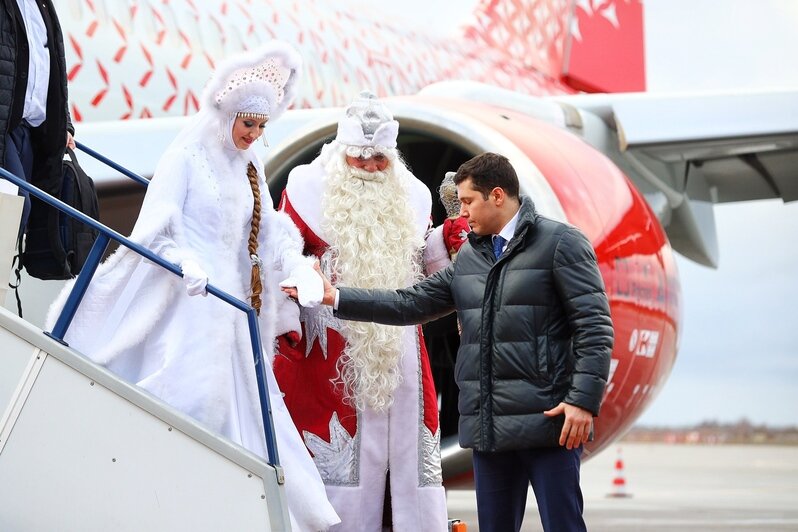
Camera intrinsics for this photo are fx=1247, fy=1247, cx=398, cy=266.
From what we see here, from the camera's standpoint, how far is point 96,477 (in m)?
2.40

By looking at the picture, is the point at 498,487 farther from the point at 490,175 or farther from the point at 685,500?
the point at 685,500

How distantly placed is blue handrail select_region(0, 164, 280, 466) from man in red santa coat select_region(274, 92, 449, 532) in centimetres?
59

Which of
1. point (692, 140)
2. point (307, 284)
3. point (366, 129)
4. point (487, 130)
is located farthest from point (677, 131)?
point (307, 284)

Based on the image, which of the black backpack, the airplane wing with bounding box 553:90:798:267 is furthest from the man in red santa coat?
the airplane wing with bounding box 553:90:798:267

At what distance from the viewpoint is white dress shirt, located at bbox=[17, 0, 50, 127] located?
2.91m

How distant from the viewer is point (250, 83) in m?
2.92

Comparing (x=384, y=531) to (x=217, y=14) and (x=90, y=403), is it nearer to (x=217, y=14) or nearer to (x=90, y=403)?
(x=90, y=403)

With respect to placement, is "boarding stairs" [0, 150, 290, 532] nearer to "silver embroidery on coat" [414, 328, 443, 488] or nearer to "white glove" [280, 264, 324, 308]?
"white glove" [280, 264, 324, 308]

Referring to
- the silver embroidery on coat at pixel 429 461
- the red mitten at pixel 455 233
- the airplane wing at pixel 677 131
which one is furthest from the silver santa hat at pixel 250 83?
the airplane wing at pixel 677 131

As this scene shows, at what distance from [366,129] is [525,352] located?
0.95 m

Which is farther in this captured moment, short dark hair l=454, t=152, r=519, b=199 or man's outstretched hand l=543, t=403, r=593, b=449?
short dark hair l=454, t=152, r=519, b=199

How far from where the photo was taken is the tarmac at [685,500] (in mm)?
6652

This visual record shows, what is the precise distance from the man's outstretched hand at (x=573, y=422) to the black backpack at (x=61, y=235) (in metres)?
1.24

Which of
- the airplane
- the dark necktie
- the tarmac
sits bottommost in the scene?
the tarmac
